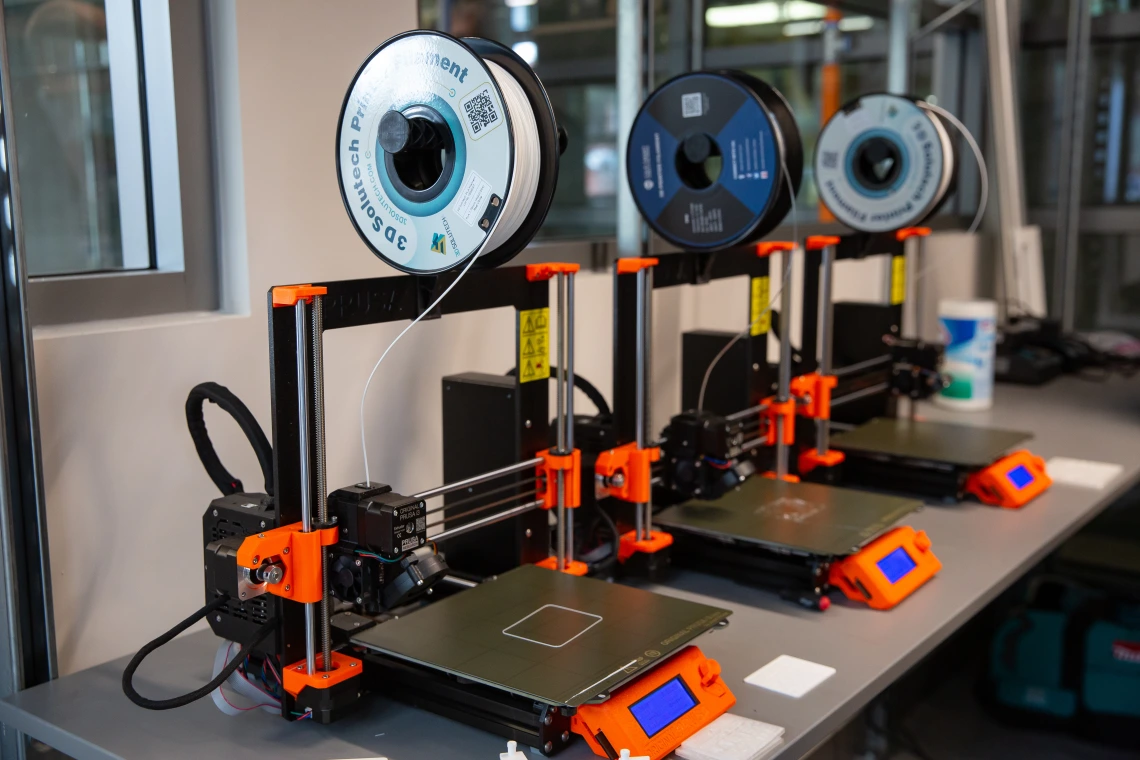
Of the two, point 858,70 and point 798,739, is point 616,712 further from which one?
point 858,70

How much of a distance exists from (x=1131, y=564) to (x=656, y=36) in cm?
232

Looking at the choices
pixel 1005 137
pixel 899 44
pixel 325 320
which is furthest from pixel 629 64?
pixel 1005 137

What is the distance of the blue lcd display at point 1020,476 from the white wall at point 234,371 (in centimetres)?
122

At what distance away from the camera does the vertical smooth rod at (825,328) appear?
2.36m

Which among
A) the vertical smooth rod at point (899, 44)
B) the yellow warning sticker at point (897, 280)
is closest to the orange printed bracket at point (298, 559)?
the yellow warning sticker at point (897, 280)

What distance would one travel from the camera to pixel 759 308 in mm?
2221

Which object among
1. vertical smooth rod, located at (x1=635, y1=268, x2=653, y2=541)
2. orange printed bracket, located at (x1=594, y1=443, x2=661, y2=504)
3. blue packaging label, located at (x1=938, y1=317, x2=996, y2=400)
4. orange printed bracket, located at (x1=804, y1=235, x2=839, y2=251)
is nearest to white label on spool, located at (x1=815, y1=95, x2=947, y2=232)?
orange printed bracket, located at (x1=804, y1=235, x2=839, y2=251)

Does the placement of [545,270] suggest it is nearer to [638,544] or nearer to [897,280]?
[638,544]

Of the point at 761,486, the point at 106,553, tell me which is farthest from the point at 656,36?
the point at 106,553

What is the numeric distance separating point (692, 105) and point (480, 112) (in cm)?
76

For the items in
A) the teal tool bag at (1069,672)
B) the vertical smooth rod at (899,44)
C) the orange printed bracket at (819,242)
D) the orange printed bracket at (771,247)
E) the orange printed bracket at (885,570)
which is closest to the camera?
the orange printed bracket at (885,570)

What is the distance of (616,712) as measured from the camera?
128cm

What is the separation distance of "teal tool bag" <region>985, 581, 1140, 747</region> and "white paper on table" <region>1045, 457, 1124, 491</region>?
0.63m

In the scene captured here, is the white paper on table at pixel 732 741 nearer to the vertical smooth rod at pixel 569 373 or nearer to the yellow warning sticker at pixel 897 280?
the vertical smooth rod at pixel 569 373
